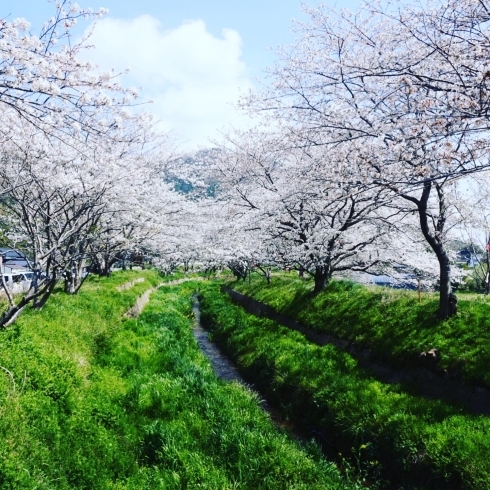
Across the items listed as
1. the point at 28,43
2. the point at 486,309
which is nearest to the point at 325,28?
the point at 28,43

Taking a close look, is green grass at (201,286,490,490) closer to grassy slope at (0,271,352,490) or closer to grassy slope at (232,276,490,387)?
grassy slope at (232,276,490,387)

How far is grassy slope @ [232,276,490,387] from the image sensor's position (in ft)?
30.7

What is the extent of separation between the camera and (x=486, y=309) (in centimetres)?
1053

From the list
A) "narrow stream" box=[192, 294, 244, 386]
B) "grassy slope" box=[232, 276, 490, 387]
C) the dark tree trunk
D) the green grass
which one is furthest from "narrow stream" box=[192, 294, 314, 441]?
the dark tree trunk

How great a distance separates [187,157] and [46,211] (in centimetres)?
1721

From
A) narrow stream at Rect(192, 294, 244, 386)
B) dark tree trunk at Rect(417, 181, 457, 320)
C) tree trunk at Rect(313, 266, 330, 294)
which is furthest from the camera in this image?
tree trunk at Rect(313, 266, 330, 294)

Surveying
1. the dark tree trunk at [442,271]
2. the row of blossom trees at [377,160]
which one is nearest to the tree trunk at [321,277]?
the row of blossom trees at [377,160]

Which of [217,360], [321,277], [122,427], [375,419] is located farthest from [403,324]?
[122,427]

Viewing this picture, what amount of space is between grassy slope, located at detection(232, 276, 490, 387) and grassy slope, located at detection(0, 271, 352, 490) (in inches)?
147

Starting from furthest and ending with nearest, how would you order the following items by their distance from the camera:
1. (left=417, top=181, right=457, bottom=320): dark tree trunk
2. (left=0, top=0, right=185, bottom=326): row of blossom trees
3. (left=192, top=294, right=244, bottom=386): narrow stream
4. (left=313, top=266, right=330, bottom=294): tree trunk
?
(left=313, top=266, right=330, bottom=294): tree trunk
(left=192, top=294, right=244, bottom=386): narrow stream
(left=417, top=181, right=457, bottom=320): dark tree trunk
(left=0, top=0, right=185, bottom=326): row of blossom trees

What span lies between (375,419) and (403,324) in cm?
387

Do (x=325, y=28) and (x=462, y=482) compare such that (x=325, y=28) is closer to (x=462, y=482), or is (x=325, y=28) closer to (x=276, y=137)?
(x=276, y=137)

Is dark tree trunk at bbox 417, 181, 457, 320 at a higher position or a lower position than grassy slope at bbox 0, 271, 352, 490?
higher

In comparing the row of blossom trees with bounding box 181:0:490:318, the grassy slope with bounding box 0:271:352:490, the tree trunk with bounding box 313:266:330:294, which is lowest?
the grassy slope with bounding box 0:271:352:490
